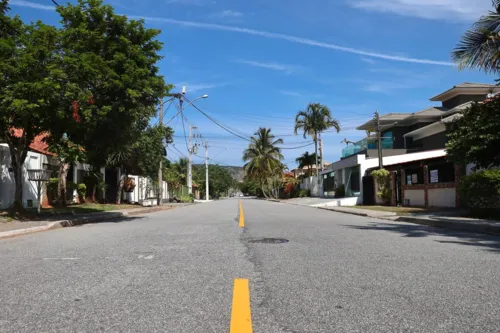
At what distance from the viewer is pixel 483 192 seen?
15492 millimetres

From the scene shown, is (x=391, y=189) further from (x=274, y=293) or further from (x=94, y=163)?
(x=274, y=293)

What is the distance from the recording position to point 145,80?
15.4 m

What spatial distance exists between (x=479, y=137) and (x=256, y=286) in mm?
12403

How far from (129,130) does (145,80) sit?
2322 mm

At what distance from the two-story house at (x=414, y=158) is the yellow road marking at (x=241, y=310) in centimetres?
1810

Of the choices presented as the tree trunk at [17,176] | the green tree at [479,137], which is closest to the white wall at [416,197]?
the green tree at [479,137]

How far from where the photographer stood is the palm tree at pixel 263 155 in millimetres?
63281

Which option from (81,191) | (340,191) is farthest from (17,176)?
(340,191)

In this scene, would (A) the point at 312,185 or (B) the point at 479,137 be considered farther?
(A) the point at 312,185

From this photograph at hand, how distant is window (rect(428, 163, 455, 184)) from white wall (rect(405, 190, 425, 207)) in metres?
1.24

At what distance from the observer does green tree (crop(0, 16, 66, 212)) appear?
41.8ft

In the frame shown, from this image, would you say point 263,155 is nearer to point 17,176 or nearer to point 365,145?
point 365,145

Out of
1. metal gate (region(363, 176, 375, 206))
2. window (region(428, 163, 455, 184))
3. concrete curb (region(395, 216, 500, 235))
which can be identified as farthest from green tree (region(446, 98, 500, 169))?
metal gate (region(363, 176, 375, 206))

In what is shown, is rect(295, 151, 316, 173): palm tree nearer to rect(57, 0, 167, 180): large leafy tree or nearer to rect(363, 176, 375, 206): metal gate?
rect(363, 176, 375, 206): metal gate
